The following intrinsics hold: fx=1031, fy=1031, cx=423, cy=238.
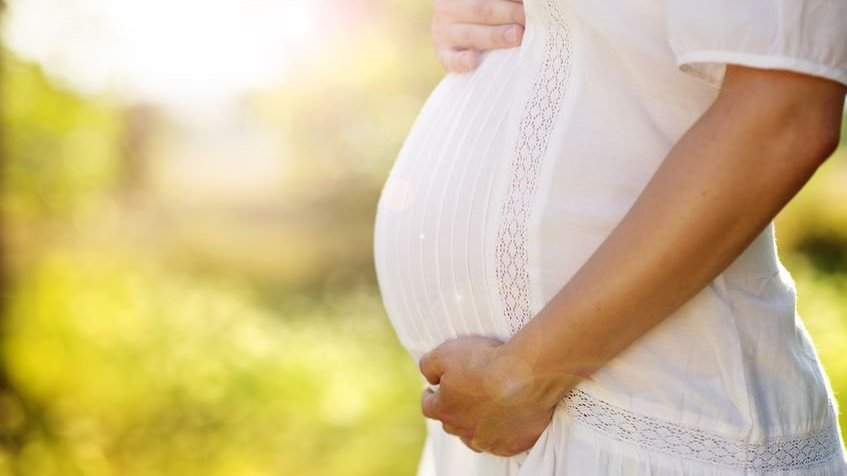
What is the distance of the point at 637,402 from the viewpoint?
1.15 metres

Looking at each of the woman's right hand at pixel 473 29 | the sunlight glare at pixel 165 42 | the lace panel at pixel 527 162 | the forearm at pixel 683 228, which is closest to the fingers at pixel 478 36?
the woman's right hand at pixel 473 29

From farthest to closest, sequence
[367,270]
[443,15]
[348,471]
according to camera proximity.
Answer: [367,270] → [348,471] → [443,15]

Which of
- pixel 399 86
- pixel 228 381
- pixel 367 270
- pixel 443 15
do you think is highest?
pixel 443 15

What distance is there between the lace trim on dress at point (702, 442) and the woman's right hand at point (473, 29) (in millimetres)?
514

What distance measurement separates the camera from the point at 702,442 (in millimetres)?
1120

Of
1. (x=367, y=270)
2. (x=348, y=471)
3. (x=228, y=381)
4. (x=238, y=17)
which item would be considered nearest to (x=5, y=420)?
(x=228, y=381)

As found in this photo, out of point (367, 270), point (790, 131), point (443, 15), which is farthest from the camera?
point (367, 270)

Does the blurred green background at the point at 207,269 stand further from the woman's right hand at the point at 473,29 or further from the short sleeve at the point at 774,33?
the short sleeve at the point at 774,33

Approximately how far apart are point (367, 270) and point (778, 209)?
8.88 meters

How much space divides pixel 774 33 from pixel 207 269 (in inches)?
359

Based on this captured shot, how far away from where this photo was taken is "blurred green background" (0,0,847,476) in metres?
4.35

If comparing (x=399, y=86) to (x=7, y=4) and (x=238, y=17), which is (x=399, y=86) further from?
(x=7, y=4)

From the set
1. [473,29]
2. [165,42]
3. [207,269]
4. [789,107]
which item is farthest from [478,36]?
[207,269]

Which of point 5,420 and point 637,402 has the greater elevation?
point 637,402
